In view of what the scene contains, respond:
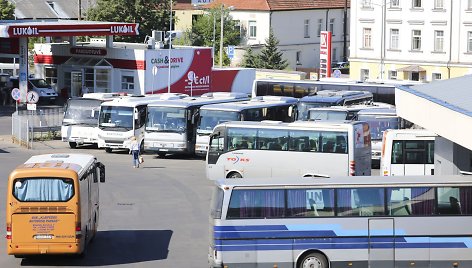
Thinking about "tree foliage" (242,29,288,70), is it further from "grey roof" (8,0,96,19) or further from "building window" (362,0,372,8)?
"grey roof" (8,0,96,19)

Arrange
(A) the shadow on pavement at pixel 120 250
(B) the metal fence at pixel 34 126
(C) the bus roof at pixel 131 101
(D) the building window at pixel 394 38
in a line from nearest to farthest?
(A) the shadow on pavement at pixel 120 250 < (C) the bus roof at pixel 131 101 < (B) the metal fence at pixel 34 126 < (D) the building window at pixel 394 38

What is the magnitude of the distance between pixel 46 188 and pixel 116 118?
2128 centimetres

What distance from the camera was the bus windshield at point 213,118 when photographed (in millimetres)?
41531

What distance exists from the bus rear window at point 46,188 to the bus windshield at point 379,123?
20.2 m

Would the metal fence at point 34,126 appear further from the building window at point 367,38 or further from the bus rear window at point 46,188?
the building window at point 367,38

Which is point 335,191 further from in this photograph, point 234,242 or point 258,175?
point 258,175

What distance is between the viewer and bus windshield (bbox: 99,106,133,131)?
44.2 meters

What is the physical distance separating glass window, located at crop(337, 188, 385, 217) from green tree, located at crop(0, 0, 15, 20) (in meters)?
71.3

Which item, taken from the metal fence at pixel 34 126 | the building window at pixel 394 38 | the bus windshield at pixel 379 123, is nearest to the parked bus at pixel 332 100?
the bus windshield at pixel 379 123

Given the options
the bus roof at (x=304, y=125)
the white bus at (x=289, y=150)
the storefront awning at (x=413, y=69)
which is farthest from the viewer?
the storefront awning at (x=413, y=69)

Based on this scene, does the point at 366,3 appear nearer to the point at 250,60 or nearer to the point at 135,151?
the point at 250,60

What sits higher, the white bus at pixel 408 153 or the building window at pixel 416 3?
the building window at pixel 416 3

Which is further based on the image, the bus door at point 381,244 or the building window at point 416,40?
the building window at point 416,40

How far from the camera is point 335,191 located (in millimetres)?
22719
